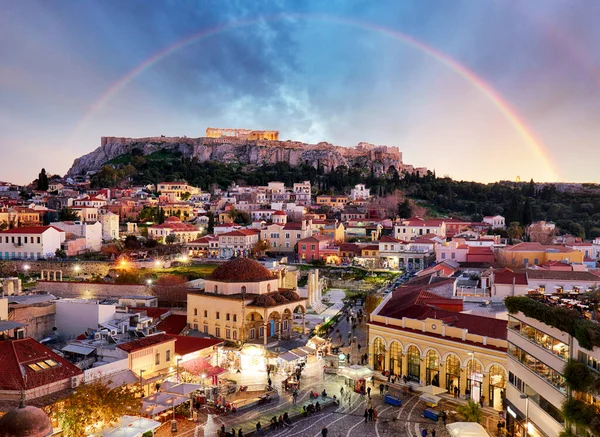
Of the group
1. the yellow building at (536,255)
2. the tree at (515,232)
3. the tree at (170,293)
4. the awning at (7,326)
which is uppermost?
the tree at (515,232)

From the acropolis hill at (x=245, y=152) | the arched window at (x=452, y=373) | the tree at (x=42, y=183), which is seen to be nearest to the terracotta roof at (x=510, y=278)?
the arched window at (x=452, y=373)

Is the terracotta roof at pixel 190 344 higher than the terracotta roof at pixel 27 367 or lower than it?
lower

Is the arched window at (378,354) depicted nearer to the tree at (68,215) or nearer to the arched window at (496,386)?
the arched window at (496,386)

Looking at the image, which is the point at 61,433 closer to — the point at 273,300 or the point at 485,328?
the point at 273,300

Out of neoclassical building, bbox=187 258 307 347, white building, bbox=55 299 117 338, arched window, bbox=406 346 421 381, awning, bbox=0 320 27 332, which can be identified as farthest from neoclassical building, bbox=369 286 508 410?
awning, bbox=0 320 27 332

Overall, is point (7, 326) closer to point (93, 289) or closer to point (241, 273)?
point (241, 273)
